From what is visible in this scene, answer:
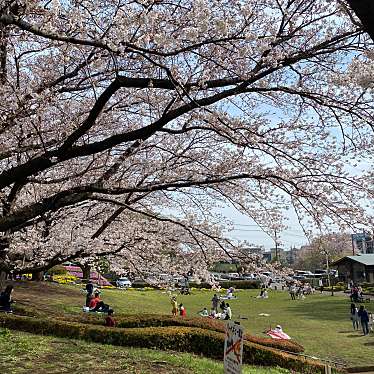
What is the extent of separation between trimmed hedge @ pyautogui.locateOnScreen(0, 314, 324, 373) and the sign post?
5.43m

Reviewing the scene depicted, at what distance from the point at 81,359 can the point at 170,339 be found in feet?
8.46

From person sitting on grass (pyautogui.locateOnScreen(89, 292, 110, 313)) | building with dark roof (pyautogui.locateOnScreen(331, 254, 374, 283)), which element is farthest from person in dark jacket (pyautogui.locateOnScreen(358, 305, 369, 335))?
building with dark roof (pyautogui.locateOnScreen(331, 254, 374, 283))

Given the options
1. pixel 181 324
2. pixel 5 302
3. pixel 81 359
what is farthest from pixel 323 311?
pixel 81 359

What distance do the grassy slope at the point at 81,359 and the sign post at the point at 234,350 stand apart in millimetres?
2866

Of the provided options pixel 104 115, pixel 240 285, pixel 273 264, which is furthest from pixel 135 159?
pixel 240 285

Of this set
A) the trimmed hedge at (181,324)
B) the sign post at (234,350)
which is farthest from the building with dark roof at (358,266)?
the sign post at (234,350)

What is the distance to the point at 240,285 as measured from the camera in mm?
45531

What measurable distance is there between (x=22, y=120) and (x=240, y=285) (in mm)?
41623

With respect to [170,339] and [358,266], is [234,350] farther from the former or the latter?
[358,266]

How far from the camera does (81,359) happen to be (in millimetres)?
7363

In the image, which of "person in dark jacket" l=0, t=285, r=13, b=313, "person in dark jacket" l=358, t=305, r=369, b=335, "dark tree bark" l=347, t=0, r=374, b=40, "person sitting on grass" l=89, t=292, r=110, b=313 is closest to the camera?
"dark tree bark" l=347, t=0, r=374, b=40

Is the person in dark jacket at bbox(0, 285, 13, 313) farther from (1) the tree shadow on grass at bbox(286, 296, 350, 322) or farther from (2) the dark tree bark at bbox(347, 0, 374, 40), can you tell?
(1) the tree shadow on grass at bbox(286, 296, 350, 322)

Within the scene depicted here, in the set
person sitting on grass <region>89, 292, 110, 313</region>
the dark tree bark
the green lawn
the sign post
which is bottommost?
the green lawn

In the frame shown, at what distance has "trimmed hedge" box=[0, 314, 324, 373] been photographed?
949 cm
